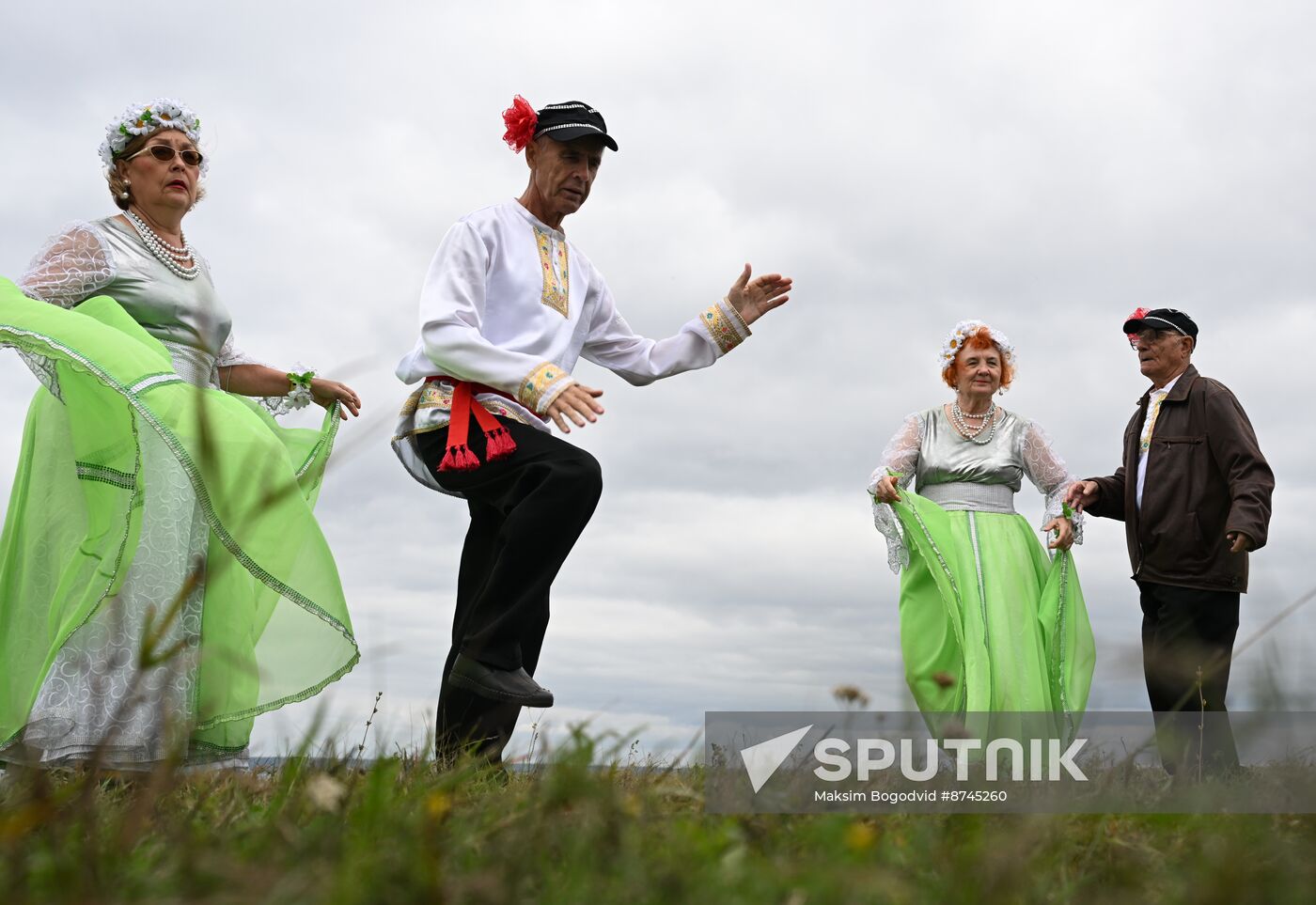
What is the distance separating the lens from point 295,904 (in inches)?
50.4

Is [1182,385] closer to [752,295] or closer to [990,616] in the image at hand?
[990,616]

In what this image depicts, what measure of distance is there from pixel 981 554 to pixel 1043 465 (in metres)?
0.64

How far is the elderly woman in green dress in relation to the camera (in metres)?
3.54

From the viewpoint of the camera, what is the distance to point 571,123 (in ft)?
14.2

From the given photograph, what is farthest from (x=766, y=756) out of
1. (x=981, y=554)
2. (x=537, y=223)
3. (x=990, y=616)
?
(x=981, y=554)

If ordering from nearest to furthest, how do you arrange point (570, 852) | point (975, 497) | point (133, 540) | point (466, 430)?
1. point (570, 852)
2. point (133, 540)
3. point (466, 430)
4. point (975, 497)

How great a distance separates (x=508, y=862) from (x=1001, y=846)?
57cm

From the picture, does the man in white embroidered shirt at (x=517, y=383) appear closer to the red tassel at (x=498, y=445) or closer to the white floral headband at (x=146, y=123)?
the red tassel at (x=498, y=445)

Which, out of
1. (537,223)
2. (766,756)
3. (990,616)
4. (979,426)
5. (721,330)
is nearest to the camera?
(766,756)

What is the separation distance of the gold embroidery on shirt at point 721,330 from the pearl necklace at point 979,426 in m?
1.97

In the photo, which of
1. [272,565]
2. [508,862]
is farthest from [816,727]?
[272,565]

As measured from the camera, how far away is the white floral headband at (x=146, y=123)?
13.8 feet

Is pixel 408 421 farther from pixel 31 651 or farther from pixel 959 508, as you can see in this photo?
pixel 959 508

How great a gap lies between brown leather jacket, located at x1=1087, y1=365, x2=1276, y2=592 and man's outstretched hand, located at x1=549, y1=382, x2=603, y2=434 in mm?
3184
